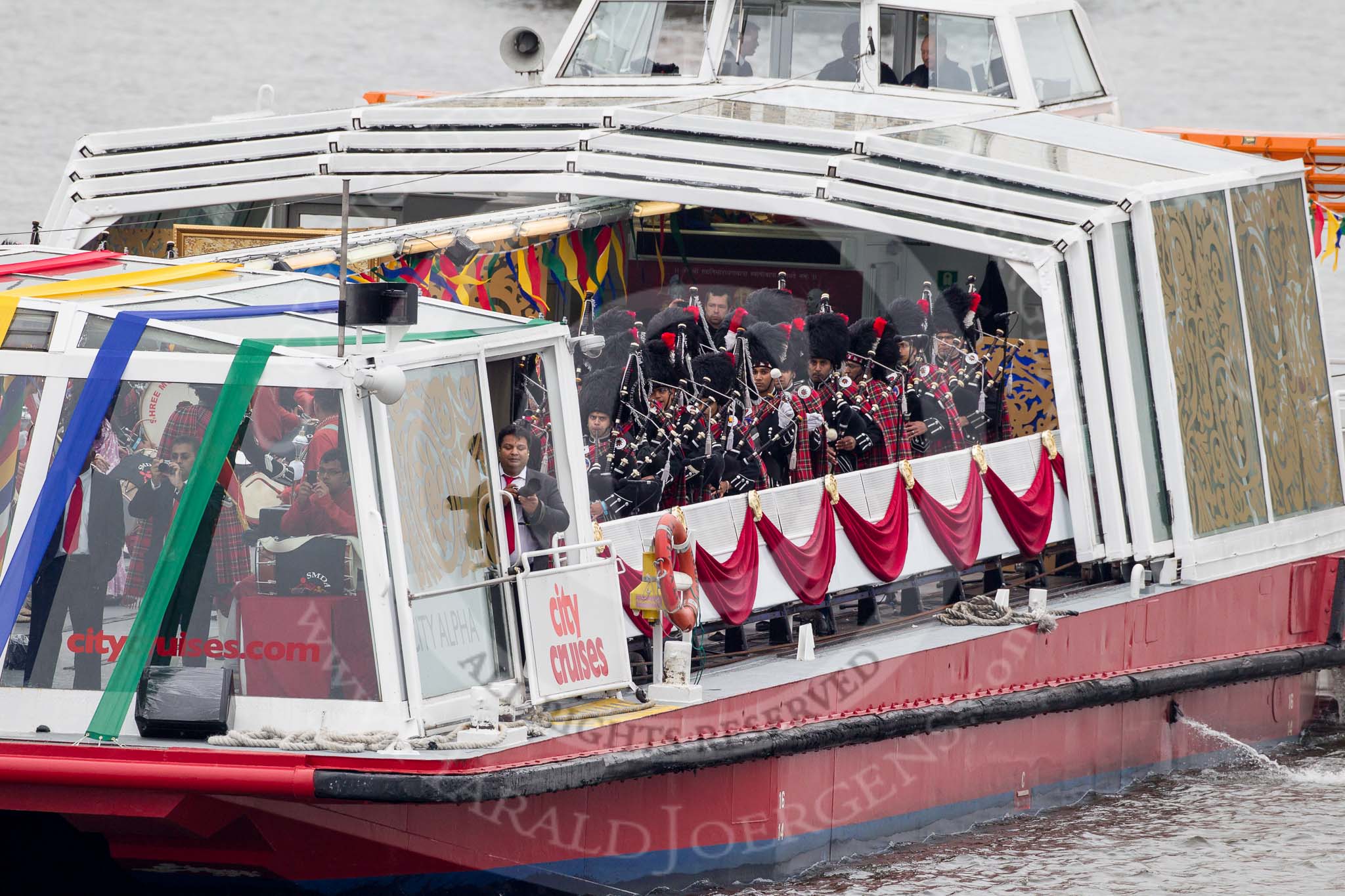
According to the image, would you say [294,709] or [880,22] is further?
[880,22]

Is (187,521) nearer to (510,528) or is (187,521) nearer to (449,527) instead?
(449,527)

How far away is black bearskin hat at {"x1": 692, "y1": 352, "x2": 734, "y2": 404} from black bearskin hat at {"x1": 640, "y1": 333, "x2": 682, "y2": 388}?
12 centimetres

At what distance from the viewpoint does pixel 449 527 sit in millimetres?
8930

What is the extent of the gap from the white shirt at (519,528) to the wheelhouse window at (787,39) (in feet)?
22.3

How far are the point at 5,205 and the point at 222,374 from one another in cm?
2173

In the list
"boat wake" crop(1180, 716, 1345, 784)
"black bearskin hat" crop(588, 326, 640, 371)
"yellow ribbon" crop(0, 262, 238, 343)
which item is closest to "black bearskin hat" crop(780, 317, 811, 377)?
"black bearskin hat" crop(588, 326, 640, 371)

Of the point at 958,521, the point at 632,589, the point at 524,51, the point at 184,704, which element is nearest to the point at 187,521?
the point at 184,704

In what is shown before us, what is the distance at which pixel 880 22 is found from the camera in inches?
615

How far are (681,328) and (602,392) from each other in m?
0.83

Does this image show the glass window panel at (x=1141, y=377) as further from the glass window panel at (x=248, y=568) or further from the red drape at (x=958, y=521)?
the glass window panel at (x=248, y=568)

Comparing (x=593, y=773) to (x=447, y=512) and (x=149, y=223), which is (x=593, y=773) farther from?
(x=149, y=223)

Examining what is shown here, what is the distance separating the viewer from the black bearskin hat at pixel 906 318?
13.1 m

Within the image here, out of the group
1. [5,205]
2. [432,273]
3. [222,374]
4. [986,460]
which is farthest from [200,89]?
[222,374]

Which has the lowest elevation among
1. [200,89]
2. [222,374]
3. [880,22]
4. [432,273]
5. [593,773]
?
[593,773]
